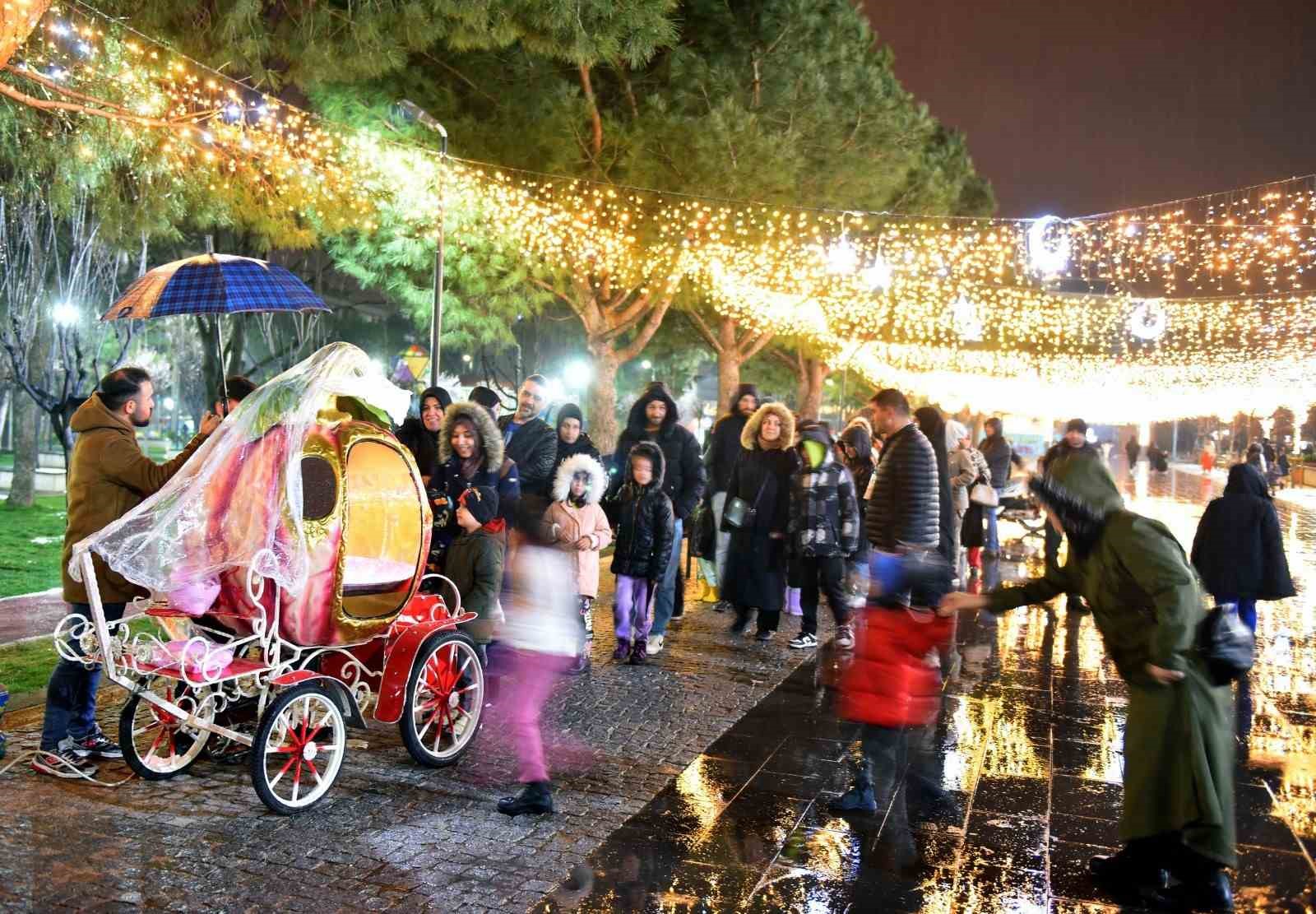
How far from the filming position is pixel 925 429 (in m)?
9.08

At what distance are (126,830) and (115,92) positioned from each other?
21.1 feet

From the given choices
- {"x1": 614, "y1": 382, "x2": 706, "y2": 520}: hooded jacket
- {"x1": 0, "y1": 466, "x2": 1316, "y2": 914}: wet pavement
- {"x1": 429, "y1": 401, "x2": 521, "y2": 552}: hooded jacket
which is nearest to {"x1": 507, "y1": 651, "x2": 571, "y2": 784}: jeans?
{"x1": 0, "y1": 466, "x2": 1316, "y2": 914}: wet pavement

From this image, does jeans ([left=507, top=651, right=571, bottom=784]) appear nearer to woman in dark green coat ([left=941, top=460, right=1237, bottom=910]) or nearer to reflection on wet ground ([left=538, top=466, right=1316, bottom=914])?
reflection on wet ground ([left=538, top=466, right=1316, bottom=914])

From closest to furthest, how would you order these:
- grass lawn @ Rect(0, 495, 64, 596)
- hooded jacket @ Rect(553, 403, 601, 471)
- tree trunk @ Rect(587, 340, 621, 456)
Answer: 1. hooded jacket @ Rect(553, 403, 601, 471)
2. grass lawn @ Rect(0, 495, 64, 596)
3. tree trunk @ Rect(587, 340, 621, 456)

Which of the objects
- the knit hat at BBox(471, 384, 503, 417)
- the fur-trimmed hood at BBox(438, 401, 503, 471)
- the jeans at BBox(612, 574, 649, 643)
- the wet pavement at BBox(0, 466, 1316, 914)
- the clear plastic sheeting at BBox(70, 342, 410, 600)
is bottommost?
the wet pavement at BBox(0, 466, 1316, 914)

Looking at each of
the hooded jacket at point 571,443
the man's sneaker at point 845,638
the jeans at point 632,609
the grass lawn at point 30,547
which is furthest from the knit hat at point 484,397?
the grass lawn at point 30,547

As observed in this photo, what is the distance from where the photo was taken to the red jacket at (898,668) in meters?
5.04

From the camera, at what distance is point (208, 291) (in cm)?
696

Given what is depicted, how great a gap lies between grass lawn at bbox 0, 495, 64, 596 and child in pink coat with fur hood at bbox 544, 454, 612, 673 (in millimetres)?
5911

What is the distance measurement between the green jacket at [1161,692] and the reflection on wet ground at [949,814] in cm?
42

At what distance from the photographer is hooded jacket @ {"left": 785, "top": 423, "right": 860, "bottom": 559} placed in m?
8.94

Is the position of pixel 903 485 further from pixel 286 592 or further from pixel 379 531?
pixel 286 592

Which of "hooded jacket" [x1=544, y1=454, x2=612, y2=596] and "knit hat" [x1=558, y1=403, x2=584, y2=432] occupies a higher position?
"knit hat" [x1=558, y1=403, x2=584, y2=432]

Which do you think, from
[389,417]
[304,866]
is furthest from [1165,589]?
[389,417]
